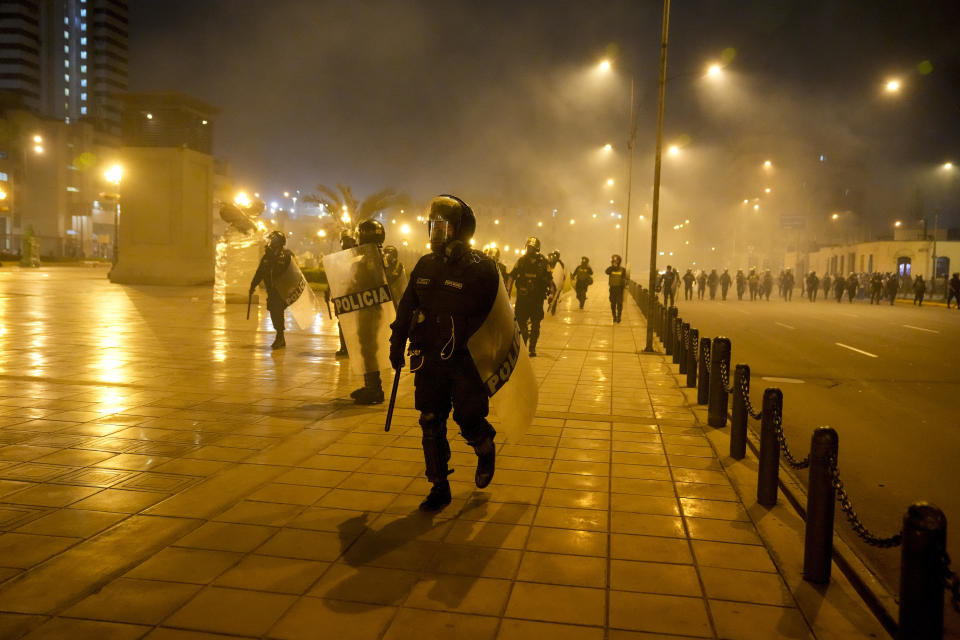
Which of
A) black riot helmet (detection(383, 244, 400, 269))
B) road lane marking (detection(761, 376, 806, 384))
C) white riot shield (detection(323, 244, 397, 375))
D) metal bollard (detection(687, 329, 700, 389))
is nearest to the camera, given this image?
white riot shield (detection(323, 244, 397, 375))

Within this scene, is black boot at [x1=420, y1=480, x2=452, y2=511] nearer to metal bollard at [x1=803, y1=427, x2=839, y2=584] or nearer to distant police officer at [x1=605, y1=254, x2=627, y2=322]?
metal bollard at [x1=803, y1=427, x2=839, y2=584]

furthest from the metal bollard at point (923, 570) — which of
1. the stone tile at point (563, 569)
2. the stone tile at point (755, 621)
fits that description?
the stone tile at point (563, 569)

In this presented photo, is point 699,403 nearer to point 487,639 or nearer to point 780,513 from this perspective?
point 780,513

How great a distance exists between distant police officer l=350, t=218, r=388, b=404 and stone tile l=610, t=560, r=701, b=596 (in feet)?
15.0

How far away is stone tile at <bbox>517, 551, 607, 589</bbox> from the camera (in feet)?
13.4

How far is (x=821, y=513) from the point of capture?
4.20 m

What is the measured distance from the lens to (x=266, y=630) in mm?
3447

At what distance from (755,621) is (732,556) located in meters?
0.83

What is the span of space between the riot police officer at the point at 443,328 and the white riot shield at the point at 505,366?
5 cm

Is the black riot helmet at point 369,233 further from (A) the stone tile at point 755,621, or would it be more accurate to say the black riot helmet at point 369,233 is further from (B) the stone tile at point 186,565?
(A) the stone tile at point 755,621

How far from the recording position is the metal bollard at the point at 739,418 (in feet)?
21.3

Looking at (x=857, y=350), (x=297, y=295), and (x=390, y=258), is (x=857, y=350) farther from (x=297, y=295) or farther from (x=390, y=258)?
(x=390, y=258)

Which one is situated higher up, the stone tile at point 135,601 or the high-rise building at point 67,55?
the high-rise building at point 67,55

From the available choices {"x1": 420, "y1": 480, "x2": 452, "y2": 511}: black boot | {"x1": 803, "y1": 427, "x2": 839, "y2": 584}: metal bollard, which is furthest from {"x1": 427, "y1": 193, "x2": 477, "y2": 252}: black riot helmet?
{"x1": 803, "y1": 427, "x2": 839, "y2": 584}: metal bollard
